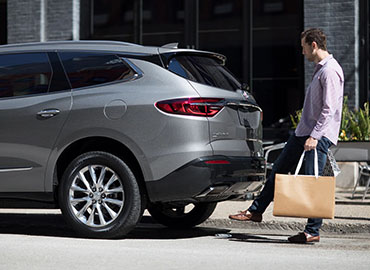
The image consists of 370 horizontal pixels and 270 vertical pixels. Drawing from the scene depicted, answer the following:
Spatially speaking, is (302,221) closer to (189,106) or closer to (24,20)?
(189,106)

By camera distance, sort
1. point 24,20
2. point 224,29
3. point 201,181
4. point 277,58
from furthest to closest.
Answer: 1. point 24,20
2. point 224,29
3. point 277,58
4. point 201,181

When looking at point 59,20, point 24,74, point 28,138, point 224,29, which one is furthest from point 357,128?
point 28,138

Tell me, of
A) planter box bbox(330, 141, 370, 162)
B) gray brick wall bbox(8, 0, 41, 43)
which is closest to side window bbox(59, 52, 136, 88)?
planter box bbox(330, 141, 370, 162)

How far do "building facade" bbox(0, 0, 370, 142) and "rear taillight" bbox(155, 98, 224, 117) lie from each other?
6679 mm

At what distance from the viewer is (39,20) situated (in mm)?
15117

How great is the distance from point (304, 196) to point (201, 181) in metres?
0.91

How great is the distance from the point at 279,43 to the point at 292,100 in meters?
1.01

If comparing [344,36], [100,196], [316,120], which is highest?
[344,36]

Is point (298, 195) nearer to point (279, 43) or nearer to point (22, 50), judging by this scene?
point (22, 50)

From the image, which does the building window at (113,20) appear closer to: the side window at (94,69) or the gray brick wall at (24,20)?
the gray brick wall at (24,20)

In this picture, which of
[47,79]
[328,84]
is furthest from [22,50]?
[328,84]

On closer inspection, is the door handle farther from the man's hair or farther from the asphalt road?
the man's hair

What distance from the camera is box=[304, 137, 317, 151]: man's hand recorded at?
23.1 feet

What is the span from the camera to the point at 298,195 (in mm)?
6941
